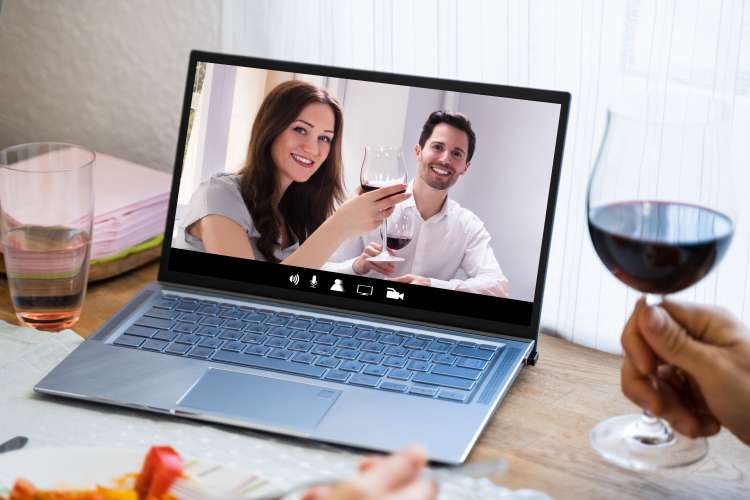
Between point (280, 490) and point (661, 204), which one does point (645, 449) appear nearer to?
point (661, 204)

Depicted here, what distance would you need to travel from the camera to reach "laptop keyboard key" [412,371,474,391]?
102 centimetres

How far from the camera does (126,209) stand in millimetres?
1372

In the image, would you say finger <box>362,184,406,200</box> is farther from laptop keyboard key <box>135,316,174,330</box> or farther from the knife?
the knife

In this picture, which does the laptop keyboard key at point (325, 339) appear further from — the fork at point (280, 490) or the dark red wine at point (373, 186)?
the fork at point (280, 490)

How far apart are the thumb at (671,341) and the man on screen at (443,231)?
303 millimetres

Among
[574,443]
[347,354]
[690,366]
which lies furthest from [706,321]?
[347,354]

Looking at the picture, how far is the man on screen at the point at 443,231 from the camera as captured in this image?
44.8 inches

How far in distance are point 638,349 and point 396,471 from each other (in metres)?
0.39

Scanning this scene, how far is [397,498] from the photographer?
54 centimetres

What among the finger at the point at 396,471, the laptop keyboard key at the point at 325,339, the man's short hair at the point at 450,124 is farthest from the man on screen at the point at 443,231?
the finger at the point at 396,471

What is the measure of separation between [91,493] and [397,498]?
0.34 meters

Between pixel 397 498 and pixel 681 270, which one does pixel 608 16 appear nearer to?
pixel 681 270

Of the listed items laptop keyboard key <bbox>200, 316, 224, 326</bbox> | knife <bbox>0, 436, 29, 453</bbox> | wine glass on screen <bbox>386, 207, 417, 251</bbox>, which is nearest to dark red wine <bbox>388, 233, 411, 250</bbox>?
wine glass on screen <bbox>386, 207, 417, 251</bbox>

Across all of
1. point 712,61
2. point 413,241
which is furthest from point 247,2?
point 712,61
